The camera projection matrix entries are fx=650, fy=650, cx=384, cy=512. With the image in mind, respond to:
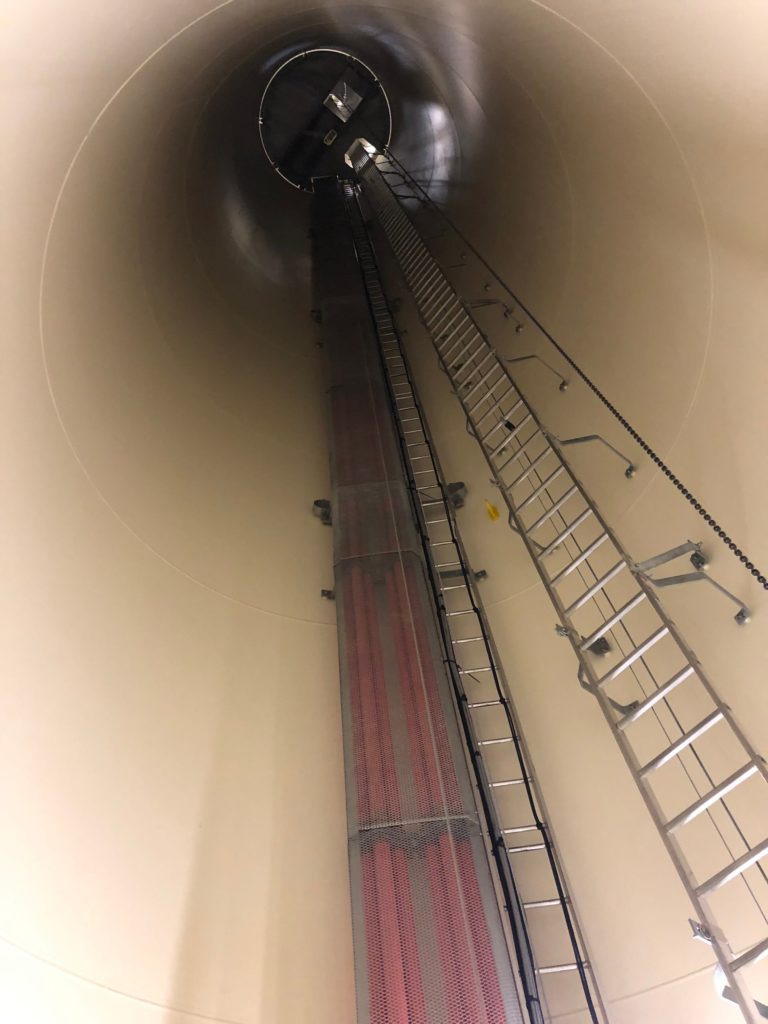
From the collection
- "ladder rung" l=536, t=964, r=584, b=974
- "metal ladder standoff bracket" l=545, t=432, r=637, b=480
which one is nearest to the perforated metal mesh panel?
"ladder rung" l=536, t=964, r=584, b=974

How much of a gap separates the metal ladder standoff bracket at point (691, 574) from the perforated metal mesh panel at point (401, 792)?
0.96 meters

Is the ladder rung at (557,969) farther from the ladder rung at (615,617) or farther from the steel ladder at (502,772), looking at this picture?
the ladder rung at (615,617)

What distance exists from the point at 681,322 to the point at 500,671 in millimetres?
1792

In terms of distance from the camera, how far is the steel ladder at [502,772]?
2209 mm

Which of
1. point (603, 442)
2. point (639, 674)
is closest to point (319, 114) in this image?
point (603, 442)

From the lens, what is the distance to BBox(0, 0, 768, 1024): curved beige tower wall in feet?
7.21

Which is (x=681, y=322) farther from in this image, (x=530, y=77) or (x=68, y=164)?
(x=68, y=164)

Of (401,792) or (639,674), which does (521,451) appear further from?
(401,792)

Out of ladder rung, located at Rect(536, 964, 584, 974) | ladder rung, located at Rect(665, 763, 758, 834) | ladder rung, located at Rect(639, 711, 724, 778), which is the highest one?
ladder rung, located at Rect(639, 711, 724, 778)

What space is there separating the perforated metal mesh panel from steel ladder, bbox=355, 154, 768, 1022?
2.00 feet

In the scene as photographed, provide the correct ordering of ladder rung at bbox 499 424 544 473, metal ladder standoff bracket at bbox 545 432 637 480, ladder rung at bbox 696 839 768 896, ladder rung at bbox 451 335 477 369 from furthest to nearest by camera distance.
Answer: ladder rung at bbox 451 335 477 369 → ladder rung at bbox 499 424 544 473 → metal ladder standoff bracket at bbox 545 432 637 480 → ladder rung at bbox 696 839 768 896

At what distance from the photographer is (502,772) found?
2.74 metres

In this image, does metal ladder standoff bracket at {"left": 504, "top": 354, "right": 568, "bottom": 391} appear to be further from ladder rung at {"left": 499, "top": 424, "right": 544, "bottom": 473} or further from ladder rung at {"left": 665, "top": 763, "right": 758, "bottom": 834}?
ladder rung at {"left": 665, "top": 763, "right": 758, "bottom": 834}

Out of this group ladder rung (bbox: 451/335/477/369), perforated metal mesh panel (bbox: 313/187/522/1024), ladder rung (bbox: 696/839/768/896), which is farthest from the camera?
ladder rung (bbox: 451/335/477/369)
